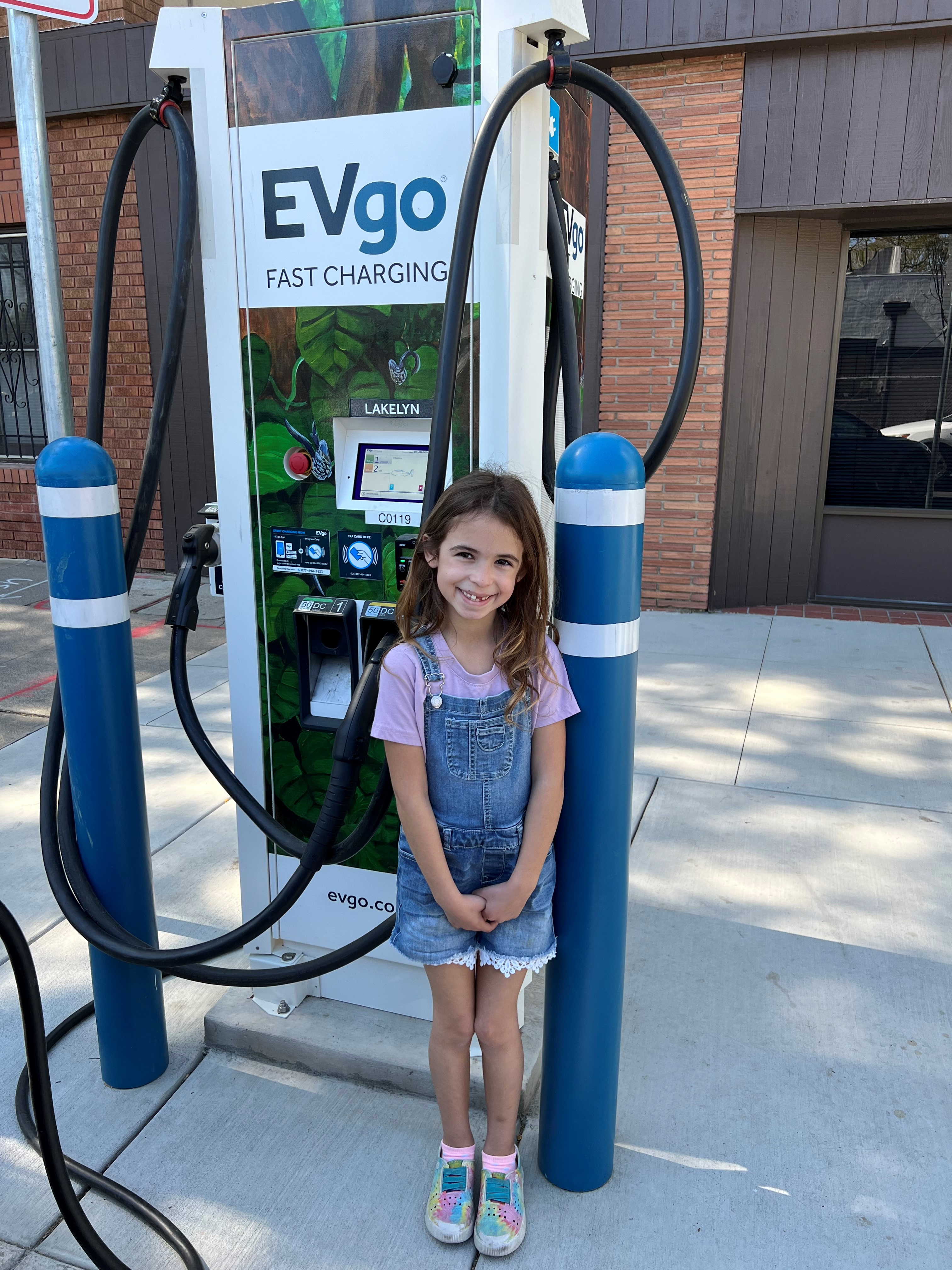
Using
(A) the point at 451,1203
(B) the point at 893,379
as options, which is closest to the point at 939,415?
(B) the point at 893,379

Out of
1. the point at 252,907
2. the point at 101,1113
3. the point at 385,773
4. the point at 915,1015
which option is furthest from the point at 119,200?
the point at 915,1015

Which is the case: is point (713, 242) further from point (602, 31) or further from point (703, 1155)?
point (703, 1155)

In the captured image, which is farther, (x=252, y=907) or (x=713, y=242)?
(x=713, y=242)

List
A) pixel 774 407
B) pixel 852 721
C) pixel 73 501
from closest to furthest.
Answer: pixel 73 501, pixel 852 721, pixel 774 407

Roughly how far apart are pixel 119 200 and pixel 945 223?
5.77 metres

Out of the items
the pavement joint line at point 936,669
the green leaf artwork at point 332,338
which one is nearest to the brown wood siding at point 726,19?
the pavement joint line at point 936,669

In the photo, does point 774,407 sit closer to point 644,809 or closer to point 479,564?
point 644,809

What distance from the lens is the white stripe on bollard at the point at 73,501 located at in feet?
6.55

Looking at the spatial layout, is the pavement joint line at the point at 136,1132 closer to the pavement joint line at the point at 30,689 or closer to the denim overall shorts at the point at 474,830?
the denim overall shorts at the point at 474,830

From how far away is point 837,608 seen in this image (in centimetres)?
674

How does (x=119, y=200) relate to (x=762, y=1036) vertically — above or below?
above

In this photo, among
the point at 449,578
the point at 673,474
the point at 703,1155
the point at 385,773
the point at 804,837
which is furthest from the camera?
the point at 673,474

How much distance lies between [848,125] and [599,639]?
5.38 meters

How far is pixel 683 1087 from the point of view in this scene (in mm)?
2330
